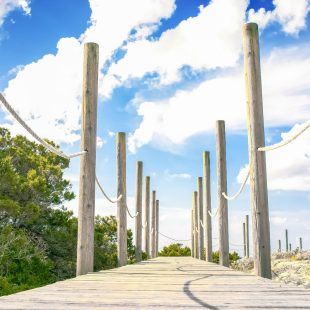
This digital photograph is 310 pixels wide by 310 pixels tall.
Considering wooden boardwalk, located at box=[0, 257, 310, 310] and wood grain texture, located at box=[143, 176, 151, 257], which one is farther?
wood grain texture, located at box=[143, 176, 151, 257]

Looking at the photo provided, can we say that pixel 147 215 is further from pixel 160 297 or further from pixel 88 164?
pixel 160 297

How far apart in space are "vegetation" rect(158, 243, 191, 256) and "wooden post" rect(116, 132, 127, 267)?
2188 centimetres

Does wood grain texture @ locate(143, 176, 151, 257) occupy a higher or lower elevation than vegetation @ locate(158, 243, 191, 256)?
higher

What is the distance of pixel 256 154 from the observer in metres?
5.28

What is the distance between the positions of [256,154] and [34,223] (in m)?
9.88

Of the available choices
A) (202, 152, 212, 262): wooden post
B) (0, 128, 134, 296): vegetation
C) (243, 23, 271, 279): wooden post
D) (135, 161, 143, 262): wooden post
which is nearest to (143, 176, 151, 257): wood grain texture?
(0, 128, 134, 296): vegetation

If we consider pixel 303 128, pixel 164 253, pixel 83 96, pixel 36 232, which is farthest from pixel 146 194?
pixel 164 253

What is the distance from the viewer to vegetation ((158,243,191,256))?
31.4 metres

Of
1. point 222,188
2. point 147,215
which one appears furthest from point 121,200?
point 147,215

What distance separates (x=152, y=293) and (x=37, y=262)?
9.81m

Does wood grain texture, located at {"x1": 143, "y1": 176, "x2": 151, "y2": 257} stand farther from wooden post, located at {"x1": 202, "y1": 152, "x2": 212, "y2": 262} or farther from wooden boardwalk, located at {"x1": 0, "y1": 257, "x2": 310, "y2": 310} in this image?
wooden boardwalk, located at {"x1": 0, "y1": 257, "x2": 310, "y2": 310}

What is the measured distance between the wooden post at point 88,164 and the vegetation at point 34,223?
5251 millimetres

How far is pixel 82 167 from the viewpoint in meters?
5.87

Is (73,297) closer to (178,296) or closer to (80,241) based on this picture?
(178,296)
